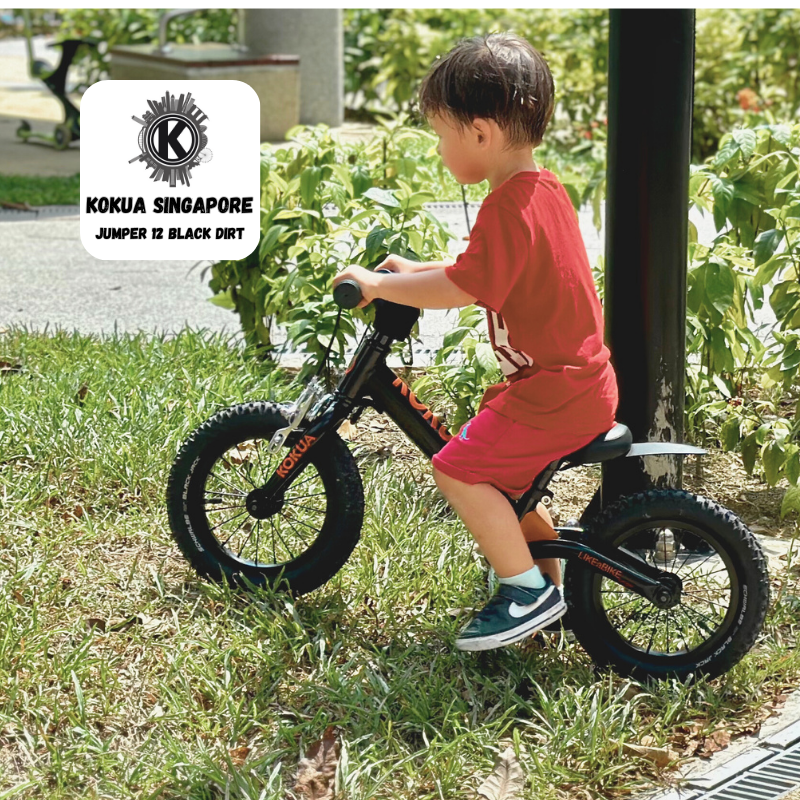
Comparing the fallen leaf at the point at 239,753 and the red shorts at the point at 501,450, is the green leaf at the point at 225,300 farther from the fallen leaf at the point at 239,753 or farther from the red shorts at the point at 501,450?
the fallen leaf at the point at 239,753

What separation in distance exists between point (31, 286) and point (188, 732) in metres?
4.12

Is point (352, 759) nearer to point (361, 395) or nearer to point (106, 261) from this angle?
point (361, 395)

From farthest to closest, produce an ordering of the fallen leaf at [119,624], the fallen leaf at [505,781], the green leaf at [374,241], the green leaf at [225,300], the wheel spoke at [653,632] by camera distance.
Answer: the green leaf at [225,300] < the green leaf at [374,241] < the fallen leaf at [119,624] < the wheel spoke at [653,632] < the fallen leaf at [505,781]

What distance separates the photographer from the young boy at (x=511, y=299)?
2.72m

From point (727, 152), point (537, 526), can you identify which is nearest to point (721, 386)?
point (727, 152)

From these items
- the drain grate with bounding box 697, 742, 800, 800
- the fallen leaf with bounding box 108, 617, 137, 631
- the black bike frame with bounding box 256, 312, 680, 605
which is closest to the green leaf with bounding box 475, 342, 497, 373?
the black bike frame with bounding box 256, 312, 680, 605

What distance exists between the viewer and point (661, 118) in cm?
323

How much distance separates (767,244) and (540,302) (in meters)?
1.34

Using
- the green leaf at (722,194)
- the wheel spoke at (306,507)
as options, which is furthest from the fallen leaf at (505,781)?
the green leaf at (722,194)

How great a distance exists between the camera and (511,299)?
2.83 meters

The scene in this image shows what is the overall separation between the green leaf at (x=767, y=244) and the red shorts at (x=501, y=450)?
126 centimetres

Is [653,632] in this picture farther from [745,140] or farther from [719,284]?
[745,140]

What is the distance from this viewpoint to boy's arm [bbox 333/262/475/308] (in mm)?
2768

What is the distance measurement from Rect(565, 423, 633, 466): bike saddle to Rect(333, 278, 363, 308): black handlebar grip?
619mm
